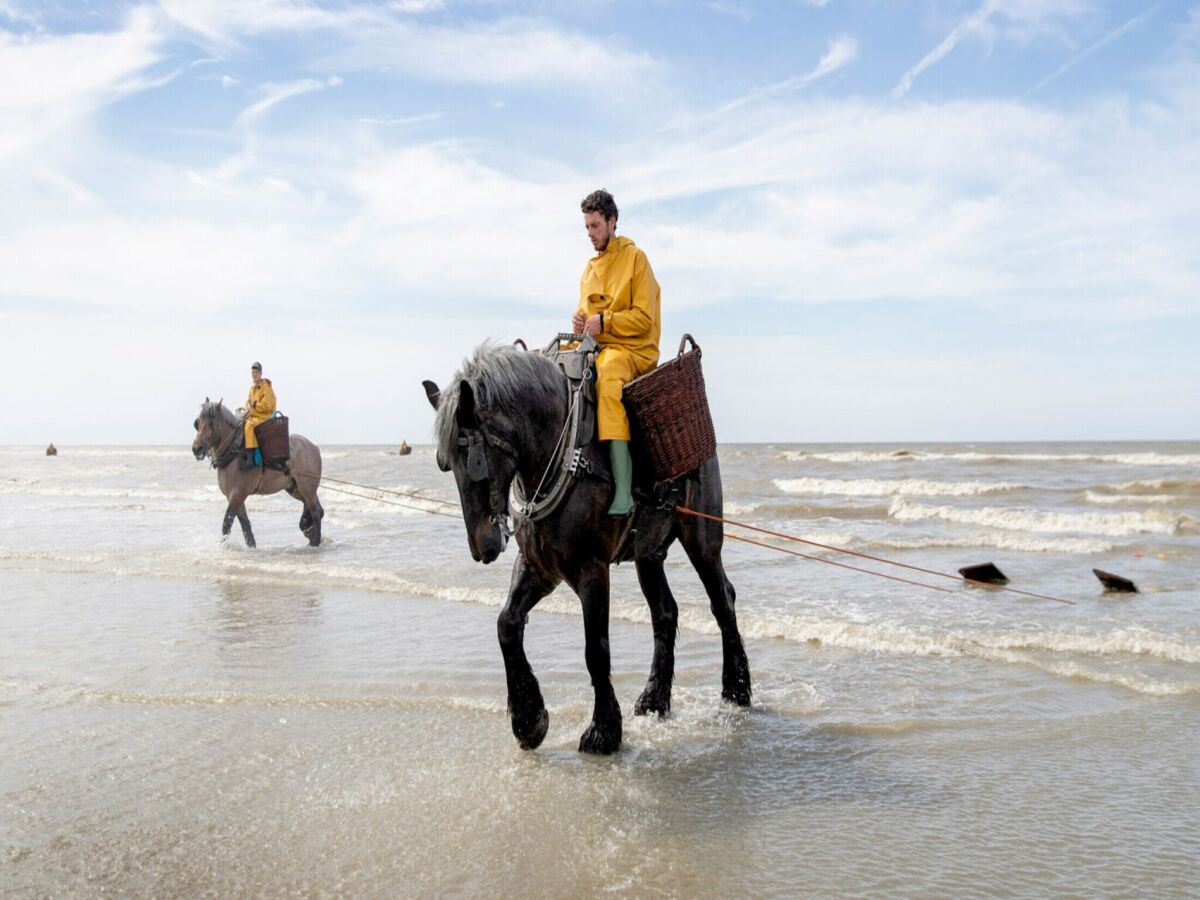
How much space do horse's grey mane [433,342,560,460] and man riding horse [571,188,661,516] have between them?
1.14 feet

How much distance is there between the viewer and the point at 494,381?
3934mm

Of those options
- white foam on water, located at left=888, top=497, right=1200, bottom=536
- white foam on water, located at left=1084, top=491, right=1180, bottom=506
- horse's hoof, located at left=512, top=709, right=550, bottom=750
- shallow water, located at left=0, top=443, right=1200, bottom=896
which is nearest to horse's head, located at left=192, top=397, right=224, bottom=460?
shallow water, located at left=0, top=443, right=1200, bottom=896

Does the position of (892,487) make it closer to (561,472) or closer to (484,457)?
(561,472)

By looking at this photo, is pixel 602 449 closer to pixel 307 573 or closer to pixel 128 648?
pixel 128 648

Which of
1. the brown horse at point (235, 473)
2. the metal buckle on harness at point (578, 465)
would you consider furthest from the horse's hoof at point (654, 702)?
the brown horse at point (235, 473)

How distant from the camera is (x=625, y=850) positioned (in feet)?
11.0

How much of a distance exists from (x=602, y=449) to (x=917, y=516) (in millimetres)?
15895

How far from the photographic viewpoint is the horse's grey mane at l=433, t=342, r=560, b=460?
371 cm

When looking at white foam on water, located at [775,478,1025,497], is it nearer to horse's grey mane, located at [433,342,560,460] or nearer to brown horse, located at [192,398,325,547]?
brown horse, located at [192,398,325,547]

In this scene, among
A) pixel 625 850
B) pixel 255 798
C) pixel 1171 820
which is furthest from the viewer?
pixel 255 798

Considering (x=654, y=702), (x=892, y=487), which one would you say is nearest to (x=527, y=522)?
(x=654, y=702)

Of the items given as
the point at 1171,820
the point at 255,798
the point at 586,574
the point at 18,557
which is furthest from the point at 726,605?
the point at 18,557

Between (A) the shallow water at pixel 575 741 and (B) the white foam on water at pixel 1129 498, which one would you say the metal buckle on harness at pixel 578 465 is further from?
(B) the white foam on water at pixel 1129 498

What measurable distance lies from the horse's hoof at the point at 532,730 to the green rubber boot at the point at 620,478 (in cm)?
110
